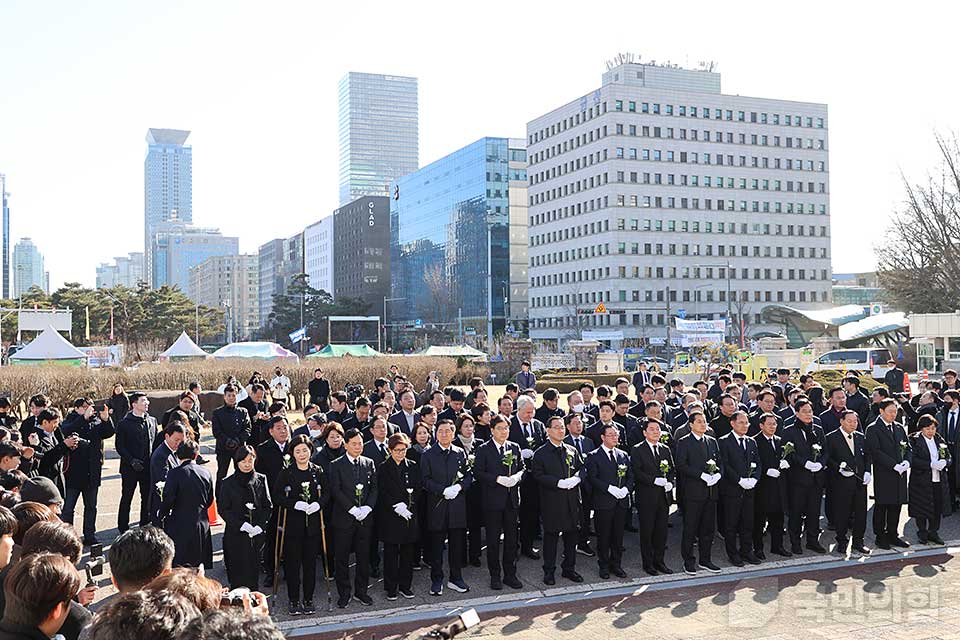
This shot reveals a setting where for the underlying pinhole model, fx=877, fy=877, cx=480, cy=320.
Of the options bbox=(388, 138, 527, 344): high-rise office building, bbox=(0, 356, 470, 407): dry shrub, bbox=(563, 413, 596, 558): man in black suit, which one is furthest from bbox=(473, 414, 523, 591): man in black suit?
bbox=(388, 138, 527, 344): high-rise office building

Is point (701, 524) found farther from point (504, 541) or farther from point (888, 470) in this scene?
point (888, 470)

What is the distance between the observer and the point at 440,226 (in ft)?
417

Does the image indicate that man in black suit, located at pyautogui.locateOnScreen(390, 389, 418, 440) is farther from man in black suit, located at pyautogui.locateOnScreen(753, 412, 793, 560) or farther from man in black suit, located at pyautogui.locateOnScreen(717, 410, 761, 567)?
man in black suit, located at pyautogui.locateOnScreen(753, 412, 793, 560)

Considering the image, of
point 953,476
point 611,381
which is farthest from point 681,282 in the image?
point 953,476

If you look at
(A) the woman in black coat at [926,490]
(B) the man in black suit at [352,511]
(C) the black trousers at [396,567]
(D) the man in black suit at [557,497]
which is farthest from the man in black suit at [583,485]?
(A) the woman in black coat at [926,490]

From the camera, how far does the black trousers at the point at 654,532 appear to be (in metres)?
10.1

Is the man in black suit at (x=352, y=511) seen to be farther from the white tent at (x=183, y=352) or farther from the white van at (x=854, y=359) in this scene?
the white van at (x=854, y=359)

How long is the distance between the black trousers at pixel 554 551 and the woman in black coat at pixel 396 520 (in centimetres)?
146

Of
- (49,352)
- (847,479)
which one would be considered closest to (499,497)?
(847,479)

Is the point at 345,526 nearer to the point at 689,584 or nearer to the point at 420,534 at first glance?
the point at 420,534

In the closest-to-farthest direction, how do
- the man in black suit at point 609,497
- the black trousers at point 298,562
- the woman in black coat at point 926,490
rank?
1. the black trousers at point 298,562
2. the man in black suit at point 609,497
3. the woman in black coat at point 926,490

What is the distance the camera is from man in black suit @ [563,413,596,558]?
418 inches

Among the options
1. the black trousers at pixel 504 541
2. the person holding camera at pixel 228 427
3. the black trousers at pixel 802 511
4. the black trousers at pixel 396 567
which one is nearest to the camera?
the black trousers at pixel 396 567

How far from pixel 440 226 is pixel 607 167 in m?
39.0
